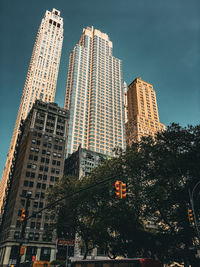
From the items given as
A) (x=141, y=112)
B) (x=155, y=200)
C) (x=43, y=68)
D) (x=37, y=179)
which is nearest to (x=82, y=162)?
(x=37, y=179)

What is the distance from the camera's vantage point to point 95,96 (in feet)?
492

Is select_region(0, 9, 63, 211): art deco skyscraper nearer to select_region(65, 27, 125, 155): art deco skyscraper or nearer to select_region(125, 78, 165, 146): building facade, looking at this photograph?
select_region(65, 27, 125, 155): art deco skyscraper

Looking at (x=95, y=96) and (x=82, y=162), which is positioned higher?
(x=95, y=96)

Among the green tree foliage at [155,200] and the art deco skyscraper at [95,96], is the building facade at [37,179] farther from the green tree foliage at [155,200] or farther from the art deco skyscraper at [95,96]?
the art deco skyscraper at [95,96]

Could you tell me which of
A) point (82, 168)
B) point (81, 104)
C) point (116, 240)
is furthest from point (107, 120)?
point (116, 240)

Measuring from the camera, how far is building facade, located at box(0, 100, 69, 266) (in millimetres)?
63031

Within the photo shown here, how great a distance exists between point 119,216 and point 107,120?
118 meters

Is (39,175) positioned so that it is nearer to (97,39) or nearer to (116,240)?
(116,240)

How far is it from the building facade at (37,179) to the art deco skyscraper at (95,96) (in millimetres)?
35660

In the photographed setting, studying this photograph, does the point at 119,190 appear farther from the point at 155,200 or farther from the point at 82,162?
the point at 82,162

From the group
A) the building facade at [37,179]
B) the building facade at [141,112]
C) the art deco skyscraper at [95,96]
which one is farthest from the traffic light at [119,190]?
the building facade at [141,112]

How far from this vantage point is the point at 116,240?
32688mm

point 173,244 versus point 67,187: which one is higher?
point 67,187

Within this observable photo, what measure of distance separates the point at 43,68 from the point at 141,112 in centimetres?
7560
